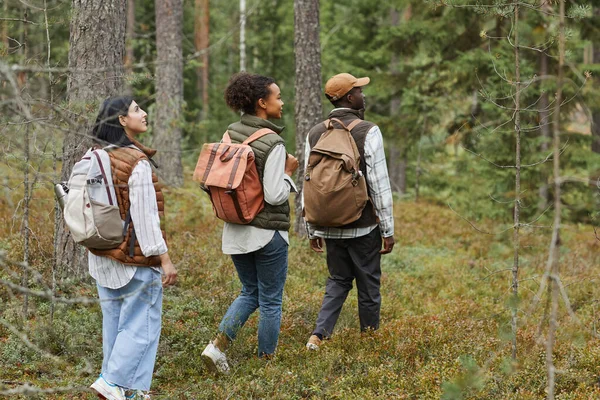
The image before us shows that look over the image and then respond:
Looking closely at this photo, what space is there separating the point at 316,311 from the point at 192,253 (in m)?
2.36

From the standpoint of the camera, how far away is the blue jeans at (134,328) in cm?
449

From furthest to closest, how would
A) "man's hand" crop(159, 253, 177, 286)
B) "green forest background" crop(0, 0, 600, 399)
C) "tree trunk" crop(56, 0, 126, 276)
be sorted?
"tree trunk" crop(56, 0, 126, 276) → "green forest background" crop(0, 0, 600, 399) → "man's hand" crop(159, 253, 177, 286)

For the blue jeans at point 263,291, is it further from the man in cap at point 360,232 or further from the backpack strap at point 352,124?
the backpack strap at point 352,124

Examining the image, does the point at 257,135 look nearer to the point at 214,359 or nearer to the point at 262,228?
the point at 262,228

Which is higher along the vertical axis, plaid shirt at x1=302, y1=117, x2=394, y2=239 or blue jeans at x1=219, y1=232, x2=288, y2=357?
plaid shirt at x1=302, y1=117, x2=394, y2=239

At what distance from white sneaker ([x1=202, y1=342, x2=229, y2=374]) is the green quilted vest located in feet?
3.74

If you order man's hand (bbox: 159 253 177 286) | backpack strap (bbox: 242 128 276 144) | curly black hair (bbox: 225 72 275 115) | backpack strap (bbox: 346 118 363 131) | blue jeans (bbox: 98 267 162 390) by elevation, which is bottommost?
blue jeans (bbox: 98 267 162 390)

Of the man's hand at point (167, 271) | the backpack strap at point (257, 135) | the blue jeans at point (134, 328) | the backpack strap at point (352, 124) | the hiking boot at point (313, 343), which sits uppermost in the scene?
the backpack strap at point (352, 124)

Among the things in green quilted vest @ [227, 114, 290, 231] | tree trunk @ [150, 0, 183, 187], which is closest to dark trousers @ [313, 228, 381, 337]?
green quilted vest @ [227, 114, 290, 231]

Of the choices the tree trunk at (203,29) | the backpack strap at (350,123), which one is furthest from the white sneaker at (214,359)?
the tree trunk at (203,29)

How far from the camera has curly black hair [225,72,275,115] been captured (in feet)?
17.1

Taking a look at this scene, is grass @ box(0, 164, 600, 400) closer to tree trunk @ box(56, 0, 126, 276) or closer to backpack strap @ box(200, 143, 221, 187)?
tree trunk @ box(56, 0, 126, 276)

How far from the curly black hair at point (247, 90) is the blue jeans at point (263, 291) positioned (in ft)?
3.68

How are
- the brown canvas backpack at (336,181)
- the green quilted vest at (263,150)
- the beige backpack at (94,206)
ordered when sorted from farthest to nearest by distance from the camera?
1. the brown canvas backpack at (336,181)
2. the green quilted vest at (263,150)
3. the beige backpack at (94,206)
